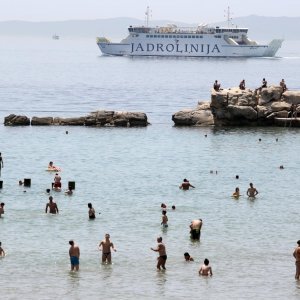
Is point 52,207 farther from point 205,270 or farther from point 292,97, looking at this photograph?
point 292,97

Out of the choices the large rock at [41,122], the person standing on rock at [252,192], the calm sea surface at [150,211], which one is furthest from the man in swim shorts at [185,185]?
the large rock at [41,122]

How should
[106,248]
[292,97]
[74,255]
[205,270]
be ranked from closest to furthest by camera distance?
[205,270], [74,255], [106,248], [292,97]

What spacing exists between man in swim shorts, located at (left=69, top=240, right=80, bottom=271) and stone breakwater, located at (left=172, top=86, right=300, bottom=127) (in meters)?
46.8

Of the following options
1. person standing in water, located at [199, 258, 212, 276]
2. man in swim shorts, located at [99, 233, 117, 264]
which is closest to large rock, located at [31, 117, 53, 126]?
man in swim shorts, located at [99, 233, 117, 264]

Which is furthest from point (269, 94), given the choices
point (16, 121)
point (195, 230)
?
point (195, 230)

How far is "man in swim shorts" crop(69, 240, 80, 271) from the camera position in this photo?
139 ft

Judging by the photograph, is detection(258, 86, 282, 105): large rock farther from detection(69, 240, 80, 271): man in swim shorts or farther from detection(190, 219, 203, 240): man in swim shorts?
detection(69, 240, 80, 271): man in swim shorts

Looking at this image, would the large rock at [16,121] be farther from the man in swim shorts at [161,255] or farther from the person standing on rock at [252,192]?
the man in swim shorts at [161,255]

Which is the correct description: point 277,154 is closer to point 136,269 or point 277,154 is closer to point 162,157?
point 162,157

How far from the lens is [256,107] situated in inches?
3538

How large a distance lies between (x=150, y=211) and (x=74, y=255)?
1425 centimetres

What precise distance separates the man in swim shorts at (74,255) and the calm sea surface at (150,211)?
0.38 metres

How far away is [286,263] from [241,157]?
103 feet

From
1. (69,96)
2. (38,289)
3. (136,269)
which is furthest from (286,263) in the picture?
(69,96)
